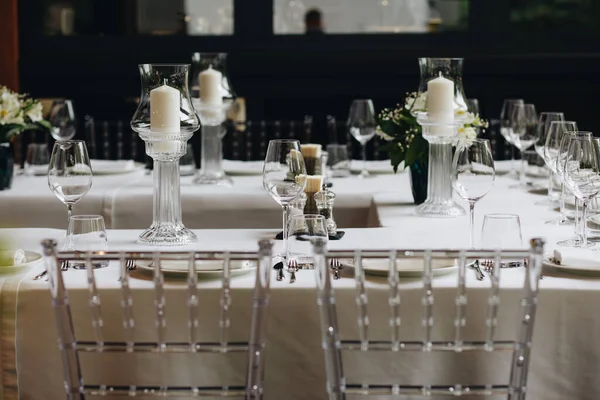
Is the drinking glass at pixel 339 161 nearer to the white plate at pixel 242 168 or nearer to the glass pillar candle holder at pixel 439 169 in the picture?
the white plate at pixel 242 168

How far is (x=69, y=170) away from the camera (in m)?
2.42

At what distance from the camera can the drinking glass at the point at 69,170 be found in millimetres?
2424

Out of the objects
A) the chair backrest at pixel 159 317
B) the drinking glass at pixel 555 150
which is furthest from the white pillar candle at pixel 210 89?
the chair backrest at pixel 159 317

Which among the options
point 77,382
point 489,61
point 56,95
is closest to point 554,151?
point 77,382

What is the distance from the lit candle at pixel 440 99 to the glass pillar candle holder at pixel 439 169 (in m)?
0.02

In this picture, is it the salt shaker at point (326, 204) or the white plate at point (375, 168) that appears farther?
the white plate at point (375, 168)

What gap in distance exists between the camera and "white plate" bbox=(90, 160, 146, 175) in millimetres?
3602

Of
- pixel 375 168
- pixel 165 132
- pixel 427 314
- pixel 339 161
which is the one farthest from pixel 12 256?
pixel 375 168

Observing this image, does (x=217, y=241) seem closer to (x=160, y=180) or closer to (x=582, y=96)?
→ (x=160, y=180)

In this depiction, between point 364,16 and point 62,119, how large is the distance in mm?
2269

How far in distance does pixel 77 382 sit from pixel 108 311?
0.34 m

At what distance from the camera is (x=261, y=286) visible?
1.53m

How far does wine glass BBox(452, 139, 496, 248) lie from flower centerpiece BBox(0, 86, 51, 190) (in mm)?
1466

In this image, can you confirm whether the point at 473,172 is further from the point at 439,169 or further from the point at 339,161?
the point at 339,161
